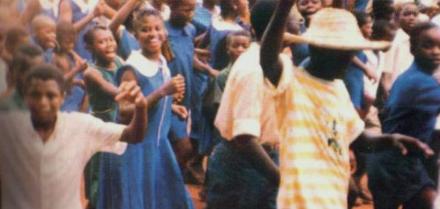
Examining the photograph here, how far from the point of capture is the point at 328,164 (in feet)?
11.5

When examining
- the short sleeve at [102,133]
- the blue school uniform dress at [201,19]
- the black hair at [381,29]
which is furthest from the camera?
the black hair at [381,29]

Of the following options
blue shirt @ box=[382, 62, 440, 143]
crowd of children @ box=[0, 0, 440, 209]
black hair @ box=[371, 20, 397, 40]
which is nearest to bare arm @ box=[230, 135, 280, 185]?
crowd of children @ box=[0, 0, 440, 209]

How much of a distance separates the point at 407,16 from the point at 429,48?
0.16m

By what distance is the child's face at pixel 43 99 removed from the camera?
319cm

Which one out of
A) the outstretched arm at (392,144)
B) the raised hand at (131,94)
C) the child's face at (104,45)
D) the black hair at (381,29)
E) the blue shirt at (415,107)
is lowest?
the outstretched arm at (392,144)

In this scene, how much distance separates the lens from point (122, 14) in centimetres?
341

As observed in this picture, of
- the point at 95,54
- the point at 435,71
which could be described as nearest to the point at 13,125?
the point at 95,54

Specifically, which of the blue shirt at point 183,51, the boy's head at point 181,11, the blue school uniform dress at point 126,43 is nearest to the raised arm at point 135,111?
the blue school uniform dress at point 126,43

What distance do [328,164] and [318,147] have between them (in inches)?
2.9

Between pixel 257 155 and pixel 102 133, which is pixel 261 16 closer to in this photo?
pixel 257 155

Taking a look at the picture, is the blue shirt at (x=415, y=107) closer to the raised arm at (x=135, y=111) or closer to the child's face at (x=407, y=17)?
the child's face at (x=407, y=17)

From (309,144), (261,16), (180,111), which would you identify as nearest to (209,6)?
(261,16)

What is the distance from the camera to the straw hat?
11.3ft

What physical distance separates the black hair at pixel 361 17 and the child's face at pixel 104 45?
93cm
